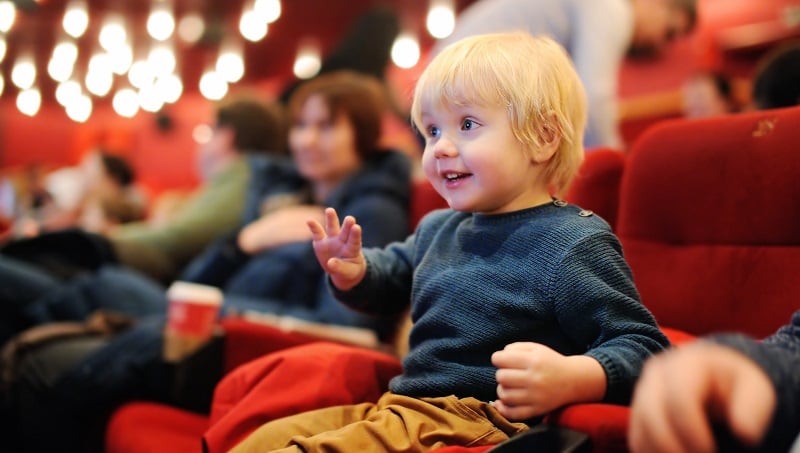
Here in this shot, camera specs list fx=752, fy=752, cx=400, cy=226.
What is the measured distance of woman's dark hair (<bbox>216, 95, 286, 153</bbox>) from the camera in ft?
10.6

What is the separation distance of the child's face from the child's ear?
0.01 metres

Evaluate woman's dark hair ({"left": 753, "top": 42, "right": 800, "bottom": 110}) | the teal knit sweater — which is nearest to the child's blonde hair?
the teal knit sweater

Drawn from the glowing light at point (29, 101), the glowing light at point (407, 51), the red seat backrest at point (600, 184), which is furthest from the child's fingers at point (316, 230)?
the glowing light at point (29, 101)

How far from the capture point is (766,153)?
1257mm

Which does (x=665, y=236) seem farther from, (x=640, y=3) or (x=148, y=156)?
(x=148, y=156)

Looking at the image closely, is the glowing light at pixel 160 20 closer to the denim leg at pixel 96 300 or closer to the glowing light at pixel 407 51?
the glowing light at pixel 407 51

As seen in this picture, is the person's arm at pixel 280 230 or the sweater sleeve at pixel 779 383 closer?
the sweater sleeve at pixel 779 383

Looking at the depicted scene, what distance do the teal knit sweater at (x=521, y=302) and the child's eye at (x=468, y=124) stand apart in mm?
153

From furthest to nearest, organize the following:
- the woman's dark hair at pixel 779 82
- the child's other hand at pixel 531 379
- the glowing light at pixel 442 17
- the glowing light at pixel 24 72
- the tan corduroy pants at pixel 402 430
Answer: the glowing light at pixel 24 72, the glowing light at pixel 442 17, the woman's dark hair at pixel 779 82, the tan corduroy pants at pixel 402 430, the child's other hand at pixel 531 379

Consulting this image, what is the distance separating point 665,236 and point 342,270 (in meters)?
0.63

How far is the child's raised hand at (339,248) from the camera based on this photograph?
1209 mm

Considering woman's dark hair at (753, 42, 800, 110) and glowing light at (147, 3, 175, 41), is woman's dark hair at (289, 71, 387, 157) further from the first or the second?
glowing light at (147, 3, 175, 41)

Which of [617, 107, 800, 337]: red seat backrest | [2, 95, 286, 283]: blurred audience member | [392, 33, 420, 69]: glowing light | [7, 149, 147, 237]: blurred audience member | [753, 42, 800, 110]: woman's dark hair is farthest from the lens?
[392, 33, 420, 69]: glowing light

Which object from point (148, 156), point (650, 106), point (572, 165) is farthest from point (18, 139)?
point (572, 165)
